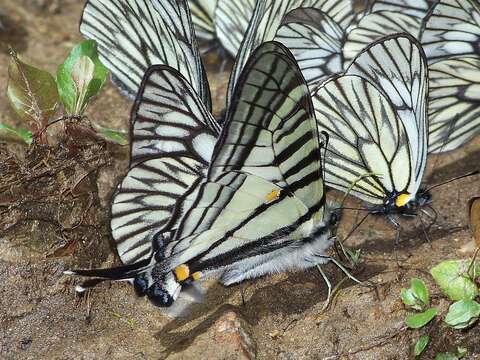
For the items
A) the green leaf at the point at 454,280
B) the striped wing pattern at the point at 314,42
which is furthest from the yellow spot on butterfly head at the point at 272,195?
the striped wing pattern at the point at 314,42

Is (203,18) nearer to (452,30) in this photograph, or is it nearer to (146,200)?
(452,30)

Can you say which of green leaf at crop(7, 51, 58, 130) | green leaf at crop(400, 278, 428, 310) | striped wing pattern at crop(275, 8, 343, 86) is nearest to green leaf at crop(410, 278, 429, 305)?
green leaf at crop(400, 278, 428, 310)

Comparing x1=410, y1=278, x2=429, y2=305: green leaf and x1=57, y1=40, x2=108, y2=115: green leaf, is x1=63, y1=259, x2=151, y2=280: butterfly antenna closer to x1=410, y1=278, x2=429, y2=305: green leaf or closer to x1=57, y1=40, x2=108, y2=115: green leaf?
x1=57, y1=40, x2=108, y2=115: green leaf

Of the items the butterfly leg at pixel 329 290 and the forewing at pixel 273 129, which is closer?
the forewing at pixel 273 129

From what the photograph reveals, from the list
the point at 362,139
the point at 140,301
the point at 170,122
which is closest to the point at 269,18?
the point at 362,139

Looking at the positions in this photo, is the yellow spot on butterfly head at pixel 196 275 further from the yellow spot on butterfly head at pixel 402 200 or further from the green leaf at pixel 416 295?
the yellow spot on butterfly head at pixel 402 200

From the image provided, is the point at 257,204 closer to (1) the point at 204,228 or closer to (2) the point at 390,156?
(1) the point at 204,228
